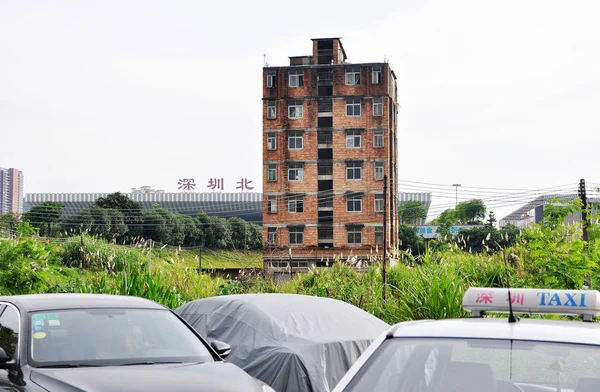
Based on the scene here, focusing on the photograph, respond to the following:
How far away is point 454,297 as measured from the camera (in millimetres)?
12016

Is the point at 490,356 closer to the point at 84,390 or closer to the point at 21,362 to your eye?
the point at 84,390

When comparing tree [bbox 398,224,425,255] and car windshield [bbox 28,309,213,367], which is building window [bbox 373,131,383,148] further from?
car windshield [bbox 28,309,213,367]

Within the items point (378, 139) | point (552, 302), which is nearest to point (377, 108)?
point (378, 139)

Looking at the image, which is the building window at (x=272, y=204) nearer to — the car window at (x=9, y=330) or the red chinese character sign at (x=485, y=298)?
the car window at (x=9, y=330)

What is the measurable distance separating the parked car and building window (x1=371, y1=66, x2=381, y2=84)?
73934 millimetres

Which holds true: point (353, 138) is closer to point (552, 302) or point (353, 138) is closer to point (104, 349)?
point (104, 349)

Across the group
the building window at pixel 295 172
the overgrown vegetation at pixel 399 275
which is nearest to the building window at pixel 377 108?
the building window at pixel 295 172

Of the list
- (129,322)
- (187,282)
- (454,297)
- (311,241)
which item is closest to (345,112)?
(311,241)

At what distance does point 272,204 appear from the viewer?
80312 mm

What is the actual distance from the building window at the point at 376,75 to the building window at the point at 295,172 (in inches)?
456

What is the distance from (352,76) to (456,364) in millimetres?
77854

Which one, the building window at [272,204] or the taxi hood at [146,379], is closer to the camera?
the taxi hood at [146,379]

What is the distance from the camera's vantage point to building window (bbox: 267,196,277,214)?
80.0 m

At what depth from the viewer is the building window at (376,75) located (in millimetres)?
79562
